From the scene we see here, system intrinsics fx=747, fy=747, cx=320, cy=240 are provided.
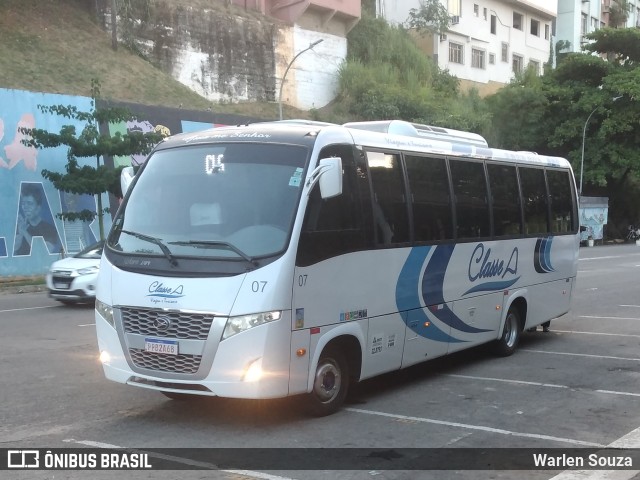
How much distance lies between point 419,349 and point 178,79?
30.8 meters

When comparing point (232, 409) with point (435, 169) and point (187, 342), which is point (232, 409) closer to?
point (187, 342)

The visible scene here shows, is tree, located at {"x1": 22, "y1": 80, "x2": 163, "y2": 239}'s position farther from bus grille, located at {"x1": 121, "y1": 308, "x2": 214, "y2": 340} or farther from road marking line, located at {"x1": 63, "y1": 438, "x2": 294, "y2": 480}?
road marking line, located at {"x1": 63, "y1": 438, "x2": 294, "y2": 480}

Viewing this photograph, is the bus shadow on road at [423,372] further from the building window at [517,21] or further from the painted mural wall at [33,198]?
the building window at [517,21]

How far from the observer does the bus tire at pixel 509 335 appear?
10742mm

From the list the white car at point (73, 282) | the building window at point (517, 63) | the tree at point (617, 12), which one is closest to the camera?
the white car at point (73, 282)

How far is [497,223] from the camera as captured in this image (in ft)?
34.1

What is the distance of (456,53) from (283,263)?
2080 inches

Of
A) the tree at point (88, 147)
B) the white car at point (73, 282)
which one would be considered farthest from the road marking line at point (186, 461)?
the tree at point (88, 147)

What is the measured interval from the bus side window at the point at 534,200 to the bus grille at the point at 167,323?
6.32 m

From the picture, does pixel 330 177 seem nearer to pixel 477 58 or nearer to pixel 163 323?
pixel 163 323

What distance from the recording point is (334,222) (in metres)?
7.24

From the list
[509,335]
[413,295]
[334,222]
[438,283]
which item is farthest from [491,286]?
[334,222]

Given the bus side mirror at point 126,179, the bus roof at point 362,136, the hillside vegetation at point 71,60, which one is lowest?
the bus side mirror at point 126,179

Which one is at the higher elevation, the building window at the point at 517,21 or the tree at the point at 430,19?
the building window at the point at 517,21
